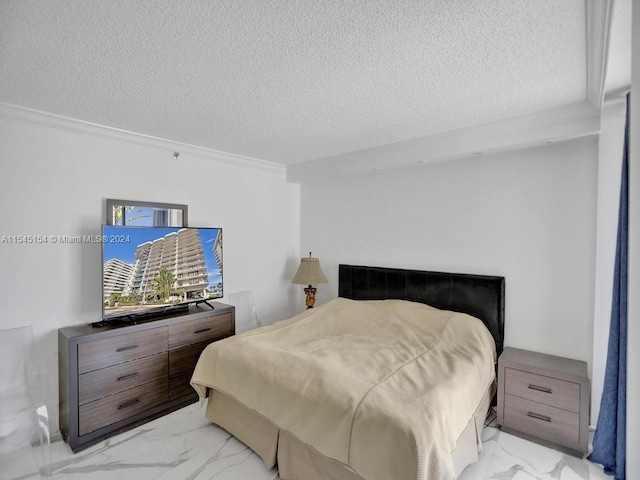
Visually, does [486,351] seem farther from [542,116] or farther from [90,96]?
[90,96]

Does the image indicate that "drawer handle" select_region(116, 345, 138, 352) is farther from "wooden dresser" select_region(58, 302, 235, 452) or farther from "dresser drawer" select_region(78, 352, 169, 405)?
"dresser drawer" select_region(78, 352, 169, 405)

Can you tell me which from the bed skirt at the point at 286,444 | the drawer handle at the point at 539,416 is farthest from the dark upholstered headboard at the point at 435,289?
the bed skirt at the point at 286,444

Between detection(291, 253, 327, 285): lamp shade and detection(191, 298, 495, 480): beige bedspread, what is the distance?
0.73m

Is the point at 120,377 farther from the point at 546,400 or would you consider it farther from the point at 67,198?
the point at 546,400

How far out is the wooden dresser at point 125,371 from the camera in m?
2.33

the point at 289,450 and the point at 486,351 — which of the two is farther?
the point at 486,351

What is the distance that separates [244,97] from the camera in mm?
2129

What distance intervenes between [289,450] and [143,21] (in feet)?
7.77

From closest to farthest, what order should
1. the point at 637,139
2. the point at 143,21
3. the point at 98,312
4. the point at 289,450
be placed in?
the point at 637,139 < the point at 143,21 < the point at 289,450 < the point at 98,312

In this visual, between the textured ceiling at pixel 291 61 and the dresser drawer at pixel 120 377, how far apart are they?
190 centimetres

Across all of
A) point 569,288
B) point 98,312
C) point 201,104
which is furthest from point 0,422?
point 569,288

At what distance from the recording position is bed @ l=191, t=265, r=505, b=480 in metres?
1.62

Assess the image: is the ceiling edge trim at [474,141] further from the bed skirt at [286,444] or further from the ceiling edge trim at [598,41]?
the bed skirt at [286,444]

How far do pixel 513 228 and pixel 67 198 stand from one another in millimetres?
3683
